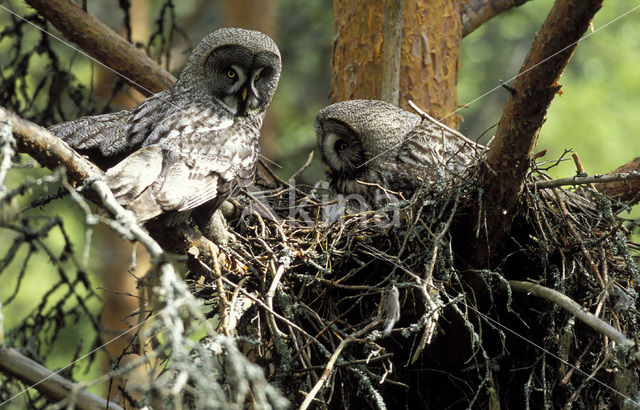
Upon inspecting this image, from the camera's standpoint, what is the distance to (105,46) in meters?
4.61

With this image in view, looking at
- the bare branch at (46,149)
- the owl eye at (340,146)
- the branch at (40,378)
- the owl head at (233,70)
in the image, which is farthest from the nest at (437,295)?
the owl eye at (340,146)

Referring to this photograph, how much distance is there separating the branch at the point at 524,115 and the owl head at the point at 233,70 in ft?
5.38

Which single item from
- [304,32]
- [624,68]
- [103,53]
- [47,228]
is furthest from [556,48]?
[624,68]

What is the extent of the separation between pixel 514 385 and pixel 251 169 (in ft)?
5.98

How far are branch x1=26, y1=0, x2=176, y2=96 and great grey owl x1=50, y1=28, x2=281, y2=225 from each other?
51 cm

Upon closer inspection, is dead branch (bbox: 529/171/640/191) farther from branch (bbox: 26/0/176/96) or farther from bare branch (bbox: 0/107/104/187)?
branch (bbox: 26/0/176/96)

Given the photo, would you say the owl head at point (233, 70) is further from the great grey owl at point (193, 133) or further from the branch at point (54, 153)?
the branch at point (54, 153)

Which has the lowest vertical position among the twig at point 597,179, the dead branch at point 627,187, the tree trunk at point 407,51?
the twig at point 597,179

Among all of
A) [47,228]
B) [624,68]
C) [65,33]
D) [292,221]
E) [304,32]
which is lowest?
[47,228]

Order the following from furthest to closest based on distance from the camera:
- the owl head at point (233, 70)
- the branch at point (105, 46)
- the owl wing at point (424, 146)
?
the branch at point (105, 46), the owl wing at point (424, 146), the owl head at point (233, 70)

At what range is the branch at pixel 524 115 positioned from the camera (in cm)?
256

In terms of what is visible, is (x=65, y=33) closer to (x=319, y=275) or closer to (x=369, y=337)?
(x=319, y=275)

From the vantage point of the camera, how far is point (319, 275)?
11.3 feet

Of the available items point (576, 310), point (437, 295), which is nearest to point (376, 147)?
point (437, 295)
